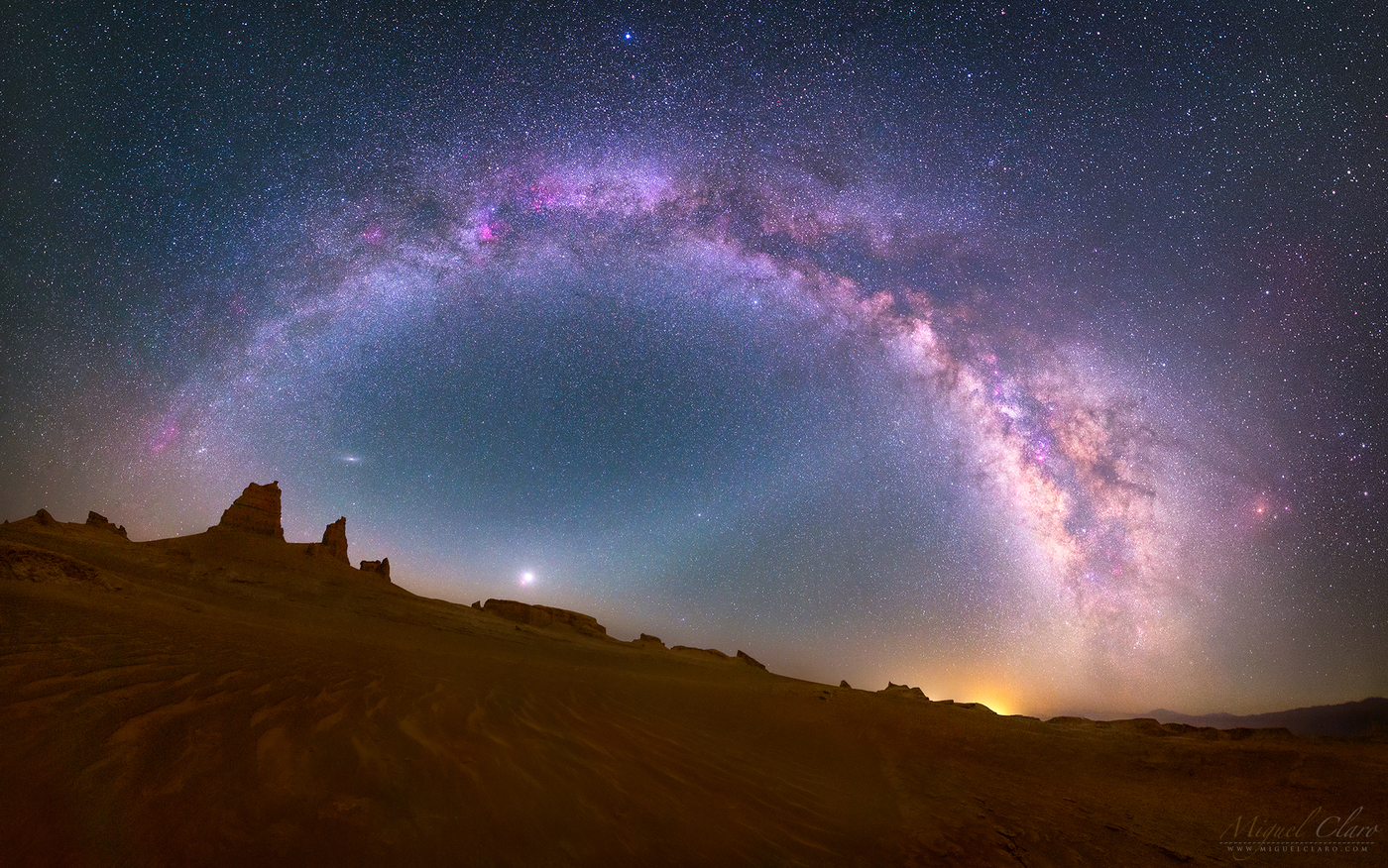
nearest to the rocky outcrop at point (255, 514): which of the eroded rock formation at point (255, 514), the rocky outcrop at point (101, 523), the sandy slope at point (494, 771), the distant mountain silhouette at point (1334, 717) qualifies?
the eroded rock formation at point (255, 514)

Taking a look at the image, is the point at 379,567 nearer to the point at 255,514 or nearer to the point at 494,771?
the point at 255,514

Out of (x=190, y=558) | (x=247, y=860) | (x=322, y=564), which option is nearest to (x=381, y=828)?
(x=247, y=860)

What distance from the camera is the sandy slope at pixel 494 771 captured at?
3.38 meters

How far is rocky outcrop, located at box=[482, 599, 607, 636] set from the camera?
47.5m

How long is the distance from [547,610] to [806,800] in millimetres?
49017

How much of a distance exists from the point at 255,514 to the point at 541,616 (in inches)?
Answer: 957

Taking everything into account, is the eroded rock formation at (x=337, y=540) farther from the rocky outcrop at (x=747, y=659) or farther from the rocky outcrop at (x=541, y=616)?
the rocky outcrop at (x=747, y=659)

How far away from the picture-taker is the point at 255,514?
1666 inches

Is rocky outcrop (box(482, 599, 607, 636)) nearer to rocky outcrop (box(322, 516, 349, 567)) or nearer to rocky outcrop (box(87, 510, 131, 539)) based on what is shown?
rocky outcrop (box(322, 516, 349, 567))

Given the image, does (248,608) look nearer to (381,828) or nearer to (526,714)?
(526,714)

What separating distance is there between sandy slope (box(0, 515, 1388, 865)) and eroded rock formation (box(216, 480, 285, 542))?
34762 mm

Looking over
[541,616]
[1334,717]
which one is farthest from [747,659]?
[1334,717]

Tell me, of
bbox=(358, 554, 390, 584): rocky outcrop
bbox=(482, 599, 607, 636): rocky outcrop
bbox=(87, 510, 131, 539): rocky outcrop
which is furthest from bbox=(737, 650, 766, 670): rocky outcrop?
bbox=(87, 510, 131, 539): rocky outcrop

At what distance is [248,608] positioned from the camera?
19703 millimetres
